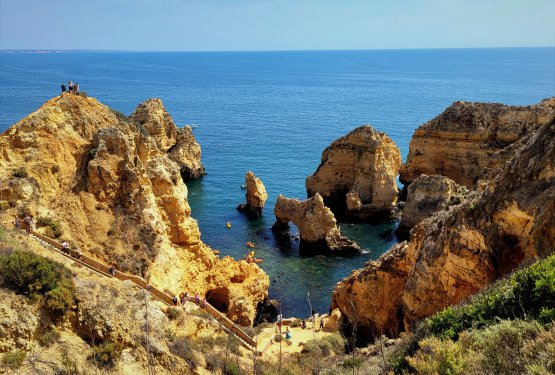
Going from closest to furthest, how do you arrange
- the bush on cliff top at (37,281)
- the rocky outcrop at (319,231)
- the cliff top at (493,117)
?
1. the bush on cliff top at (37,281)
2. the rocky outcrop at (319,231)
3. the cliff top at (493,117)

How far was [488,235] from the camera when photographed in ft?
48.7

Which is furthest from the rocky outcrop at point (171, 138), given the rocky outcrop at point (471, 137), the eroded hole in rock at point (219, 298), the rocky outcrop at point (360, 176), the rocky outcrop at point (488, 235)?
the rocky outcrop at point (488, 235)

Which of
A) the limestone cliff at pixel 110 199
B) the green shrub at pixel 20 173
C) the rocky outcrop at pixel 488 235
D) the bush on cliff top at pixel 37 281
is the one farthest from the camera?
the green shrub at pixel 20 173

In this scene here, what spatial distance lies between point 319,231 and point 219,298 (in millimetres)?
13690

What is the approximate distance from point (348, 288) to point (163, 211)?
11.7 m

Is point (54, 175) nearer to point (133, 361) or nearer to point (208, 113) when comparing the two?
point (133, 361)

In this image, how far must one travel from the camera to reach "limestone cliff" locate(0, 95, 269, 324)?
23016 millimetres

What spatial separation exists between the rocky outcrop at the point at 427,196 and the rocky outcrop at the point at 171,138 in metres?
30.0

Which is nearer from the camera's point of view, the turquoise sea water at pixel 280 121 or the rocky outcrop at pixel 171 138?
the turquoise sea water at pixel 280 121

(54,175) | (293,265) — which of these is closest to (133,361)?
(54,175)

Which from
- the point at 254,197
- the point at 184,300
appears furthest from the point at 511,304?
the point at 254,197

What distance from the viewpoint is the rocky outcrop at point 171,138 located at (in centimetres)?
5806

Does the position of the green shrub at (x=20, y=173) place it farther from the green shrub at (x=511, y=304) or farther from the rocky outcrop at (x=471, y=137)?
the rocky outcrop at (x=471, y=137)

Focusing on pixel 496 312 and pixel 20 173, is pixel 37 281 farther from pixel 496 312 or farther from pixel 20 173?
pixel 496 312
